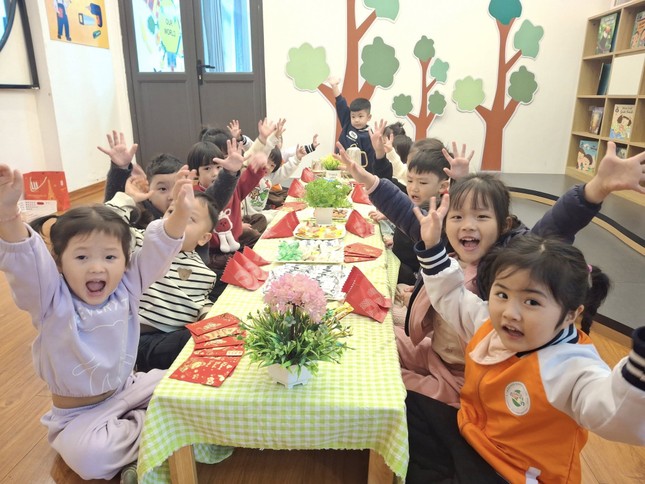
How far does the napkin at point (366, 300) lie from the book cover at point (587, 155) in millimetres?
4543

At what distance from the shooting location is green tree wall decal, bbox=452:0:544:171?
5.14 metres

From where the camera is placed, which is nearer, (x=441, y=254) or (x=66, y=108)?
(x=441, y=254)

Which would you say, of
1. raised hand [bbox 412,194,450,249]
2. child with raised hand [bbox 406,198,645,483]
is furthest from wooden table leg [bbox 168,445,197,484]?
raised hand [bbox 412,194,450,249]

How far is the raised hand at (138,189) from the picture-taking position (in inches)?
76.5

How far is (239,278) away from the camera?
5.20 feet

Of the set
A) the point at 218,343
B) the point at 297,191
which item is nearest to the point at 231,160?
the point at 297,191

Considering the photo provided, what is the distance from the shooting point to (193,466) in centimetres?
125

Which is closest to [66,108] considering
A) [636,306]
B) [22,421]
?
[22,421]

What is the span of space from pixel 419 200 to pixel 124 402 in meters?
1.45

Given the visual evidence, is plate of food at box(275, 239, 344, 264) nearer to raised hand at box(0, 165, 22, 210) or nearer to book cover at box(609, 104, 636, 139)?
raised hand at box(0, 165, 22, 210)

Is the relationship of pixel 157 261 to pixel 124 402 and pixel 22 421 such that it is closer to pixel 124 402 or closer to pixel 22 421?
pixel 124 402

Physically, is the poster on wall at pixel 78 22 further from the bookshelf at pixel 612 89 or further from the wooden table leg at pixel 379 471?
the bookshelf at pixel 612 89

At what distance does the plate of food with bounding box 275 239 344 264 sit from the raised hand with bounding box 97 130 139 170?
2.48 feet

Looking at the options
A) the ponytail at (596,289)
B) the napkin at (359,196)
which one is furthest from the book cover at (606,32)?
the ponytail at (596,289)
